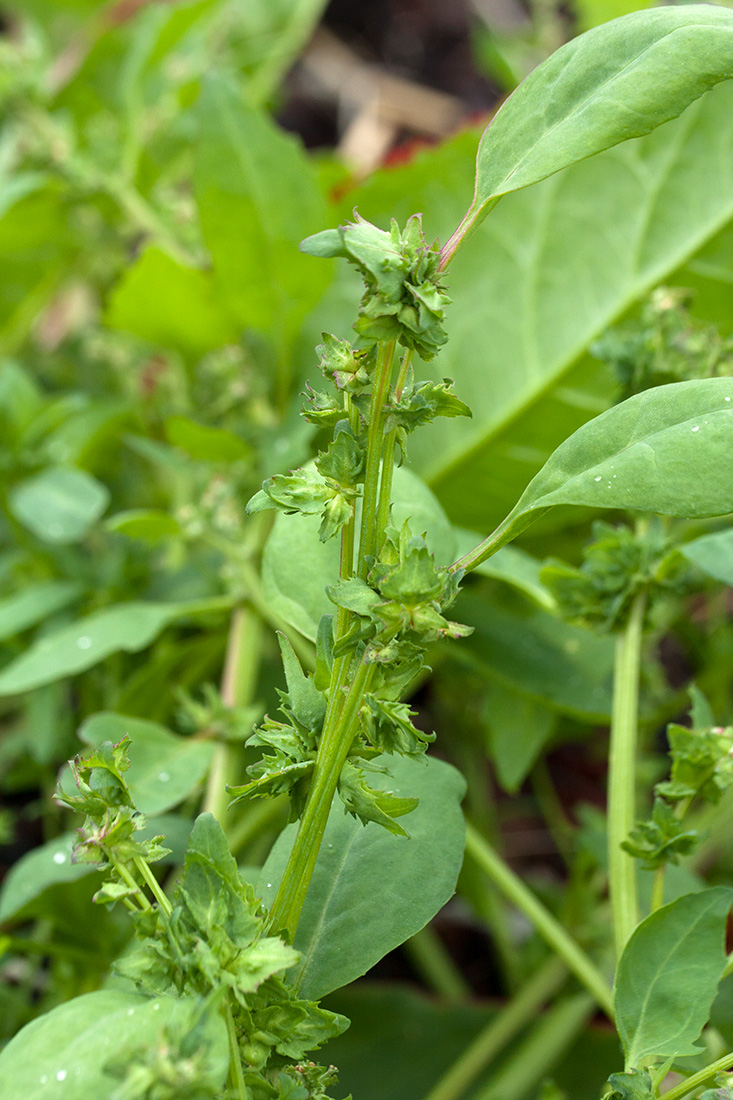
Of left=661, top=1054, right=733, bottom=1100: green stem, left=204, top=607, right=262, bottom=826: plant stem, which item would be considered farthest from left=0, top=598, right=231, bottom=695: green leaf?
left=661, top=1054, right=733, bottom=1100: green stem

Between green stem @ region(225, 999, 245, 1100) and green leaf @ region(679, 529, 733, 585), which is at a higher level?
green leaf @ region(679, 529, 733, 585)

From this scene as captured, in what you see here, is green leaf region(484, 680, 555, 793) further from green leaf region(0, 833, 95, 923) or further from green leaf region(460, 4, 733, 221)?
green leaf region(460, 4, 733, 221)

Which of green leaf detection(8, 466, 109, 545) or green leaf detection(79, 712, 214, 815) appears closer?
green leaf detection(79, 712, 214, 815)

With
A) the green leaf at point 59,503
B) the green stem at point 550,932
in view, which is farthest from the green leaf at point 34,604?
the green stem at point 550,932

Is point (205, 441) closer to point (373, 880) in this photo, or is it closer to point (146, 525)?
point (146, 525)

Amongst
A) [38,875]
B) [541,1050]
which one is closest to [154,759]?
[38,875]

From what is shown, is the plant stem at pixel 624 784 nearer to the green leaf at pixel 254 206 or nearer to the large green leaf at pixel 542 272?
the large green leaf at pixel 542 272

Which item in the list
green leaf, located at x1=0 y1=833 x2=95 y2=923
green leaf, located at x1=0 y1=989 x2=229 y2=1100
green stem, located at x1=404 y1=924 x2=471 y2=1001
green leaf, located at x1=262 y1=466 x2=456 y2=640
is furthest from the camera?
green stem, located at x1=404 y1=924 x2=471 y2=1001
